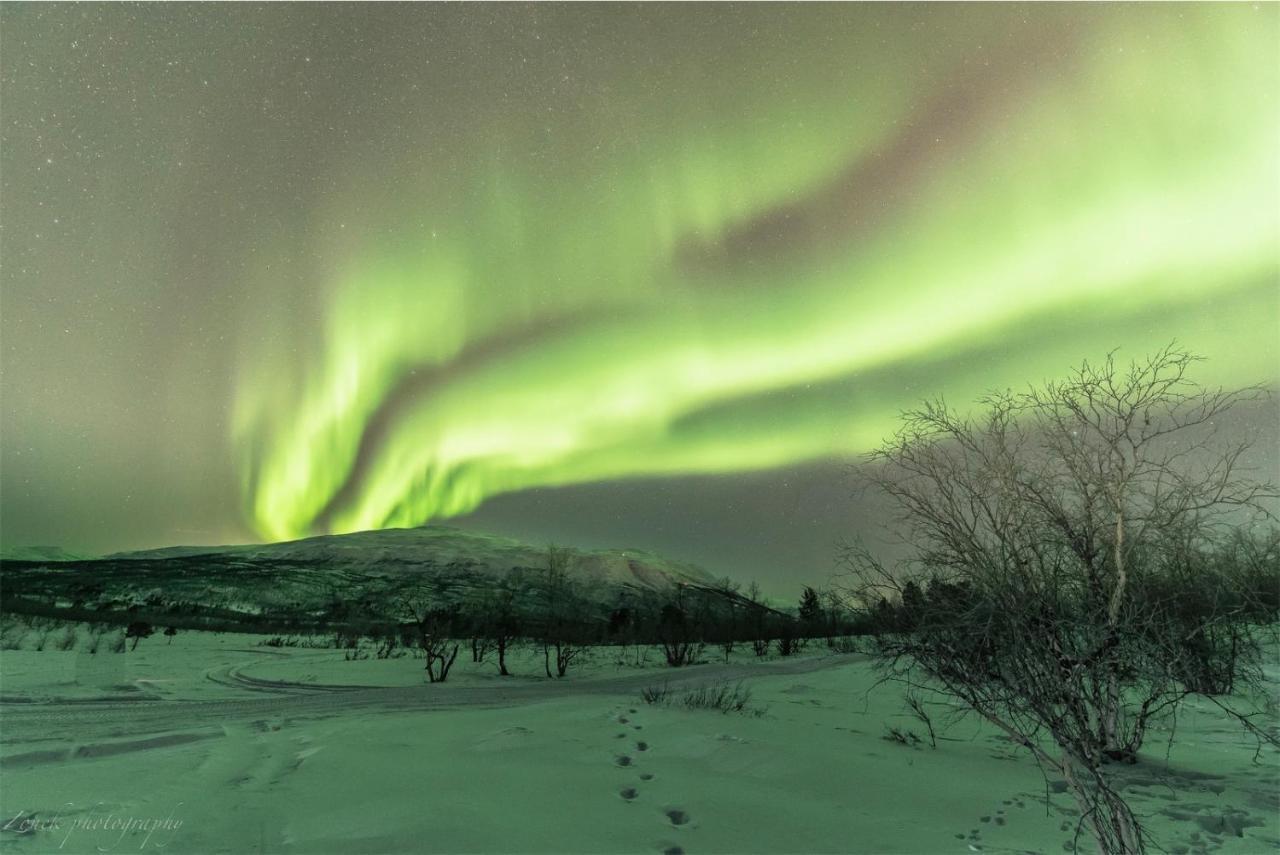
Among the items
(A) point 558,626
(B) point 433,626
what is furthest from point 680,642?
(B) point 433,626

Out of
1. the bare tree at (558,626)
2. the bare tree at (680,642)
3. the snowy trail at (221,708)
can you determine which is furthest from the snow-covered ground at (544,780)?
the bare tree at (680,642)

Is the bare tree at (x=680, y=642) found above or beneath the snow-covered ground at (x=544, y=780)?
beneath

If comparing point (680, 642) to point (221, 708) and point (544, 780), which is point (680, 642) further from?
point (544, 780)

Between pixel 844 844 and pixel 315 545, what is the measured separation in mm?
179602

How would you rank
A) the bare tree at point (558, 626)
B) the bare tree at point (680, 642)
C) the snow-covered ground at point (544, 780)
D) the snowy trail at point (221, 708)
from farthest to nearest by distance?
1. the bare tree at point (680, 642)
2. the bare tree at point (558, 626)
3. the snowy trail at point (221, 708)
4. the snow-covered ground at point (544, 780)

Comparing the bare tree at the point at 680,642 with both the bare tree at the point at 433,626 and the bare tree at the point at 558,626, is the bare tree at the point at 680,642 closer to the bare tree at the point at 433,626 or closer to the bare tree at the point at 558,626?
the bare tree at the point at 558,626

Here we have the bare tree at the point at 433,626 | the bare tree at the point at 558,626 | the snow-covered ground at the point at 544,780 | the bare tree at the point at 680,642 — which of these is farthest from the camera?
the bare tree at the point at 680,642

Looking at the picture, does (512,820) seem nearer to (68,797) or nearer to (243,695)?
(68,797)

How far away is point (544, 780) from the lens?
265 inches

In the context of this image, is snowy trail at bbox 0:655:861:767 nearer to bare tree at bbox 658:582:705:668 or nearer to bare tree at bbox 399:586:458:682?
bare tree at bbox 399:586:458:682

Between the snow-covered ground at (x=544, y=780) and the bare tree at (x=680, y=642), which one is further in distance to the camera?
the bare tree at (x=680, y=642)

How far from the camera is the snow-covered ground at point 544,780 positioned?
5.28 meters

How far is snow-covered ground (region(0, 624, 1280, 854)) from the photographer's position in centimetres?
528

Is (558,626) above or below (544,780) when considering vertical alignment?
above
